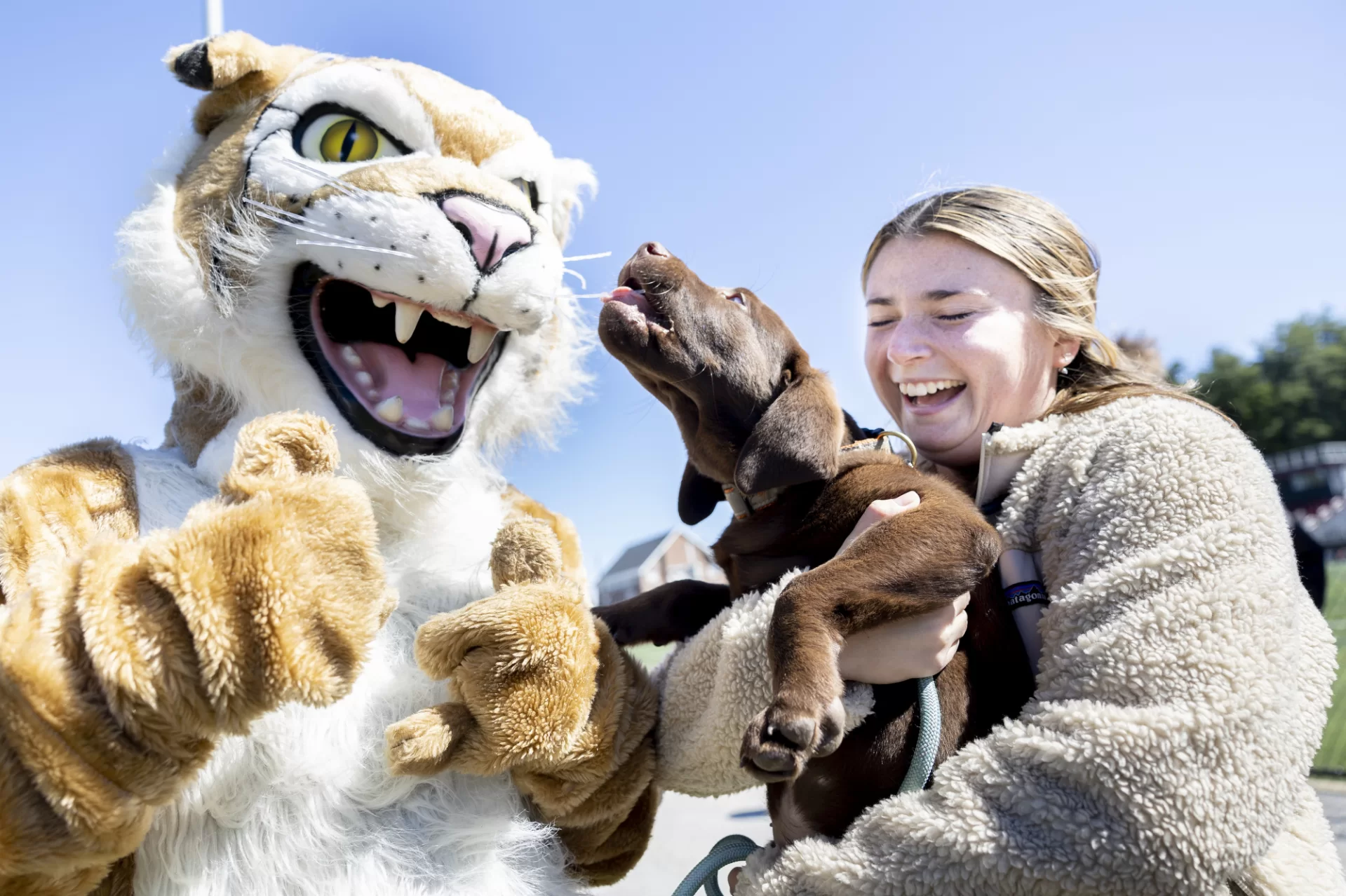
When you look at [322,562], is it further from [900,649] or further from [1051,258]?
[1051,258]

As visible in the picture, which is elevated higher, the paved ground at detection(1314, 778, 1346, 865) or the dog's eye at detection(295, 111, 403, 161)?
the dog's eye at detection(295, 111, 403, 161)

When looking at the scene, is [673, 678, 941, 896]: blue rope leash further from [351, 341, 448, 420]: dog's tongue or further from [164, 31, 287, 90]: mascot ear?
[164, 31, 287, 90]: mascot ear

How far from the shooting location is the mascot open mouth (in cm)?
190

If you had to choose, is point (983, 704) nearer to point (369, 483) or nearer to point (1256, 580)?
point (1256, 580)

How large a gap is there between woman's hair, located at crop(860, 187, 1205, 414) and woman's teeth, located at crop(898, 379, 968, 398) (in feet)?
0.73

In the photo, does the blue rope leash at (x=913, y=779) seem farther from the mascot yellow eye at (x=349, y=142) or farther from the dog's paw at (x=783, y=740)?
the mascot yellow eye at (x=349, y=142)

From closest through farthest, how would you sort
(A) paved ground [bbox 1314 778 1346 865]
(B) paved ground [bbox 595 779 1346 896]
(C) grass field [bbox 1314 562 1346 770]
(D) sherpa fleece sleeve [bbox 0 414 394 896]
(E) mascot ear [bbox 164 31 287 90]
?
(D) sherpa fleece sleeve [bbox 0 414 394 896]
(E) mascot ear [bbox 164 31 287 90]
(A) paved ground [bbox 1314 778 1346 865]
(B) paved ground [bbox 595 779 1346 896]
(C) grass field [bbox 1314 562 1346 770]

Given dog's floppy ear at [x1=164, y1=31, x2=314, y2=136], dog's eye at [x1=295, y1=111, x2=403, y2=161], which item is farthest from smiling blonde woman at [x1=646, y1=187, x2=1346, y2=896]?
dog's floppy ear at [x1=164, y1=31, x2=314, y2=136]

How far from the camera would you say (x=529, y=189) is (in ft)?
7.40

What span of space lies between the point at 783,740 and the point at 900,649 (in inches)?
13.6

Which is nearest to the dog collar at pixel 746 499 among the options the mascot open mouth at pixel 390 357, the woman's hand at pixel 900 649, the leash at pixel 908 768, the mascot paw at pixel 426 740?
the leash at pixel 908 768

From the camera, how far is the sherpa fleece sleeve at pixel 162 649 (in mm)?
1243

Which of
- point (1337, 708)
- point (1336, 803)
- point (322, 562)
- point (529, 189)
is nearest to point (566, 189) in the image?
point (529, 189)

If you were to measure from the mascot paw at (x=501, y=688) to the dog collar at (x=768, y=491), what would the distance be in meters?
0.51
